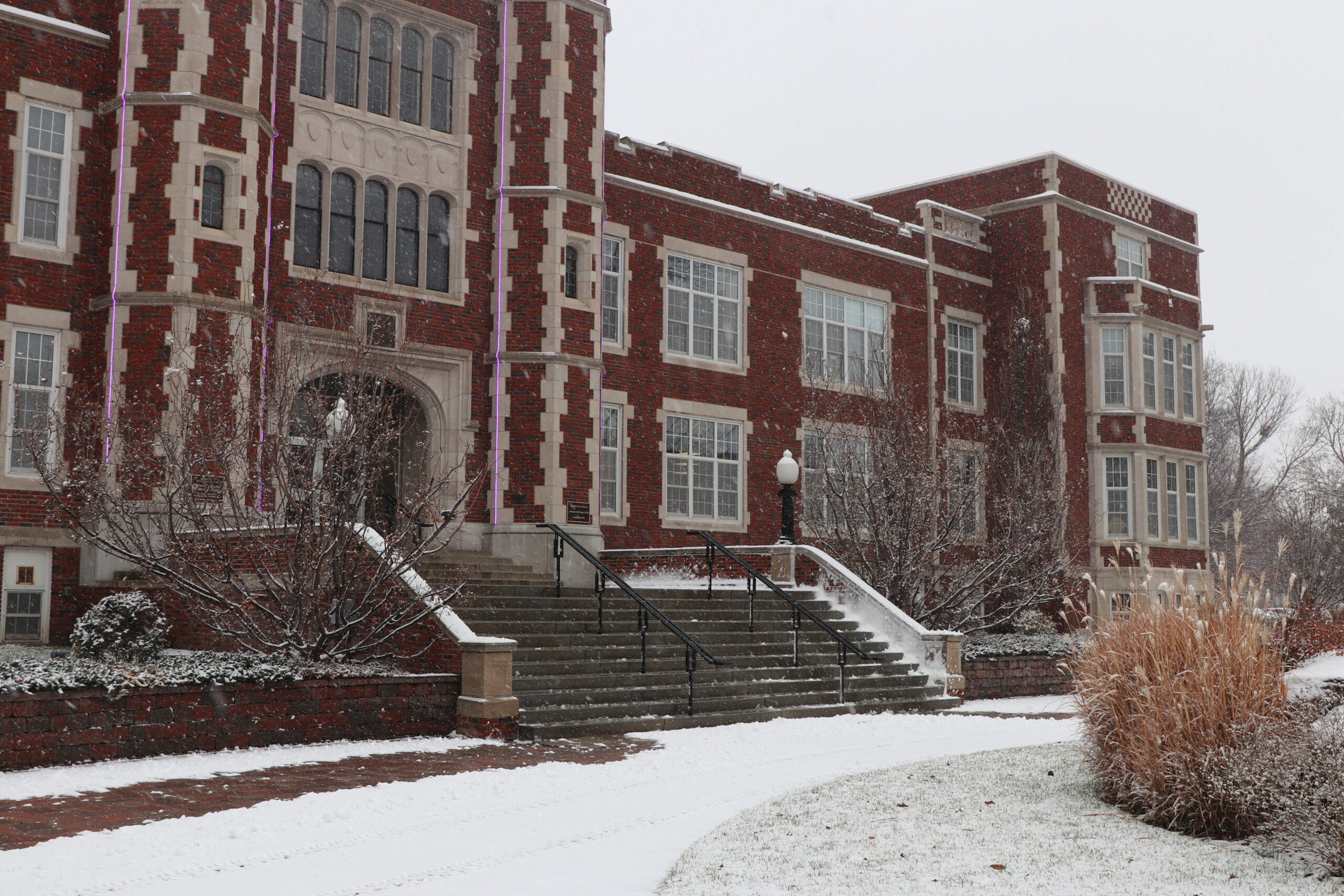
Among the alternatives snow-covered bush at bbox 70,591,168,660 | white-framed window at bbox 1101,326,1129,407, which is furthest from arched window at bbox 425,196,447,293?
white-framed window at bbox 1101,326,1129,407

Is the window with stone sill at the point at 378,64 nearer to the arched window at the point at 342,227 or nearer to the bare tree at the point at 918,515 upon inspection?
the arched window at the point at 342,227

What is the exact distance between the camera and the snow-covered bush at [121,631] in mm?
12895

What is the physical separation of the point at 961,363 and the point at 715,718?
55.6 feet

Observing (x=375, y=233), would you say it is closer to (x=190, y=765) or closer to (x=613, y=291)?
(x=613, y=291)

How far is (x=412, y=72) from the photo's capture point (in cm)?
1947

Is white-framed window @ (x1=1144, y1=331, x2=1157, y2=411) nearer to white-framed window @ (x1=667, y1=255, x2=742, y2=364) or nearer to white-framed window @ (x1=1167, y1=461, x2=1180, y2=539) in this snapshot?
white-framed window @ (x1=1167, y1=461, x2=1180, y2=539)

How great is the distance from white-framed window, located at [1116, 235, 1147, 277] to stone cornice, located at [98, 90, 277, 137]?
67.9 feet

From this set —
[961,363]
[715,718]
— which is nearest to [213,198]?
[715,718]

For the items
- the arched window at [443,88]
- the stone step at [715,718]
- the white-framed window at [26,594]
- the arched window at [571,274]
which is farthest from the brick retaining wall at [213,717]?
the arched window at [443,88]

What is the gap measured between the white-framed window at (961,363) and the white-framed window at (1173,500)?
16.7ft

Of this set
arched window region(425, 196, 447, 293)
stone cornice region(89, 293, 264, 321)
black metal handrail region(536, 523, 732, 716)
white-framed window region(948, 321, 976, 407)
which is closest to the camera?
black metal handrail region(536, 523, 732, 716)

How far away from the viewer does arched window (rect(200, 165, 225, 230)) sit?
16.3 metres

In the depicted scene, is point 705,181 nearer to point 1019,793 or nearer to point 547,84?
point 547,84

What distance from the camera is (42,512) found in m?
15.6
